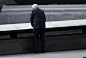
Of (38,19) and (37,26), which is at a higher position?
(38,19)

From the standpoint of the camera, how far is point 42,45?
21.3 feet

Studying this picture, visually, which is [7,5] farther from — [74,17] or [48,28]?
[48,28]

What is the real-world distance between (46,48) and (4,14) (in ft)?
15.7

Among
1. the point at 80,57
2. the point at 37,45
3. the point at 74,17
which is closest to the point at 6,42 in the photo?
the point at 37,45

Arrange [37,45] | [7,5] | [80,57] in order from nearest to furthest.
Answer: [80,57]
[37,45]
[7,5]

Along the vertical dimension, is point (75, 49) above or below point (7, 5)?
below

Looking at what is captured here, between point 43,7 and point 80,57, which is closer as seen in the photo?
point 80,57

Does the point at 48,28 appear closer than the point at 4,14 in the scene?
Yes

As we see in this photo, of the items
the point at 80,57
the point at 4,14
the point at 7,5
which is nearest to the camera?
the point at 80,57

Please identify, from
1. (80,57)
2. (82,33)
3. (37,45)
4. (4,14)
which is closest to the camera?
(80,57)

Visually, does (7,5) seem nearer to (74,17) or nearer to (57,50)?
(74,17)

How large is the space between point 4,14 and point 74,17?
3.70 meters

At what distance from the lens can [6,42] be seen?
6.35 m

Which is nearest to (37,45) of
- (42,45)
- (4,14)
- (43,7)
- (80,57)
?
(42,45)
